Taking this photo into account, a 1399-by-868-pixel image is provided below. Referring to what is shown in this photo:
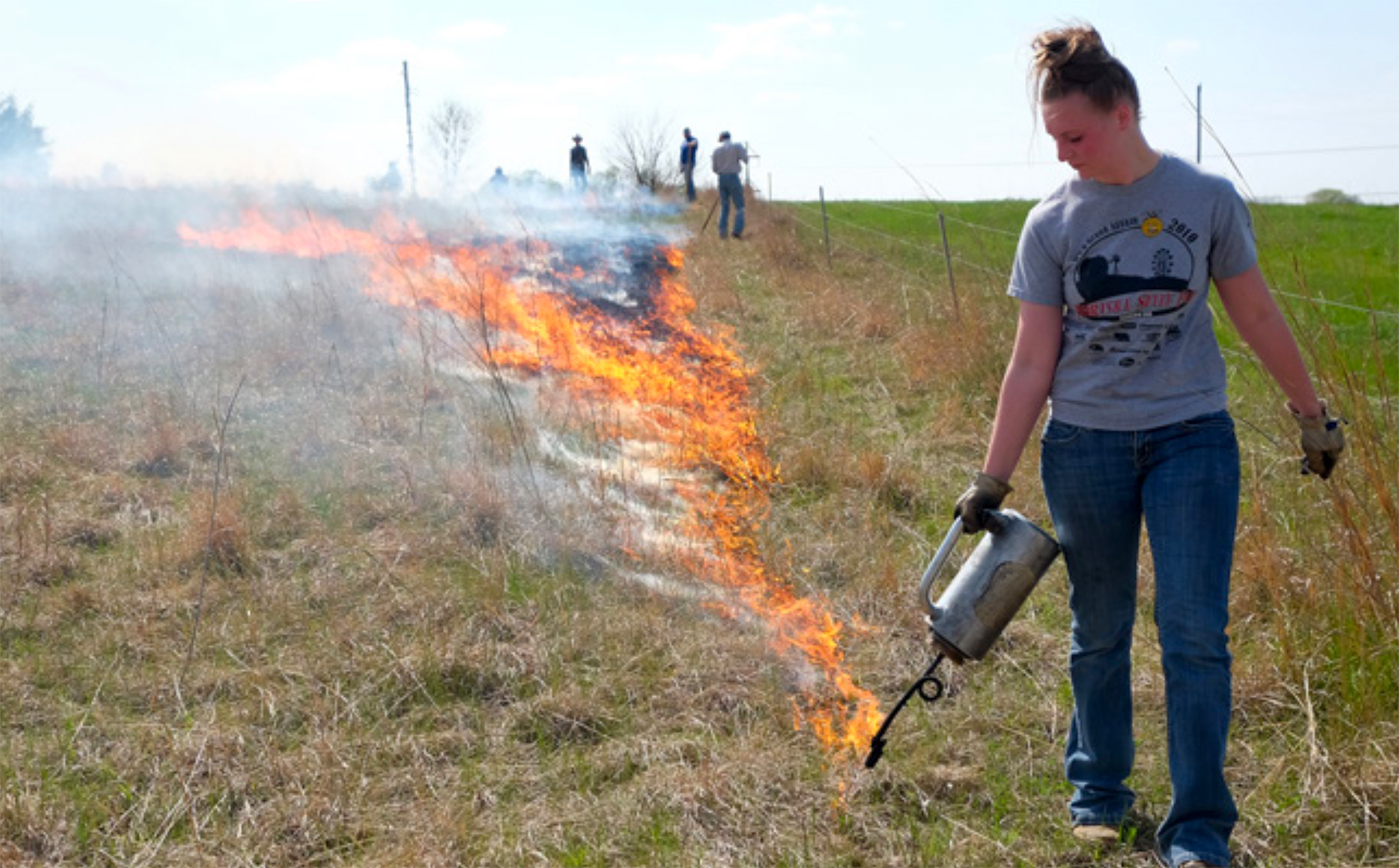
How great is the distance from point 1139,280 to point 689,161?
2219 cm

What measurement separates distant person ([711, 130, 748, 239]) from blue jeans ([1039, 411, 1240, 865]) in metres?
15.8

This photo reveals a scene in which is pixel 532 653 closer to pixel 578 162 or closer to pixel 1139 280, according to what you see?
pixel 1139 280

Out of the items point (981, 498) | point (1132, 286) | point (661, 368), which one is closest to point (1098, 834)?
point (981, 498)

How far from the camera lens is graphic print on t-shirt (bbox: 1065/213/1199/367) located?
2.99 m

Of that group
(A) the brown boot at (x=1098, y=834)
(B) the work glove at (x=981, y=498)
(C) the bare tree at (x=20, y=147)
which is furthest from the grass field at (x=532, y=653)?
(C) the bare tree at (x=20, y=147)

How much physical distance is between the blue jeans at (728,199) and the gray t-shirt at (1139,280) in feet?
52.3

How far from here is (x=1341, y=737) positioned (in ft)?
11.8

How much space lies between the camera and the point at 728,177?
18.8m

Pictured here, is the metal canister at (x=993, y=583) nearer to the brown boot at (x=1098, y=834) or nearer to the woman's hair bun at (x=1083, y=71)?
the brown boot at (x=1098, y=834)

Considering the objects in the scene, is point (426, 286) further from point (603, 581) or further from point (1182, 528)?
point (1182, 528)

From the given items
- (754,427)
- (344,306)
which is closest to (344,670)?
(754,427)

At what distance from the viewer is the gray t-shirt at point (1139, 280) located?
299 centimetres

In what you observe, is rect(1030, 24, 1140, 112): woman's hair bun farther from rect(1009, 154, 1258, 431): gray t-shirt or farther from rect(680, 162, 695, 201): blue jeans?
rect(680, 162, 695, 201): blue jeans

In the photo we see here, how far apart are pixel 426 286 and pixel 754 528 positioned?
6.16 metres
